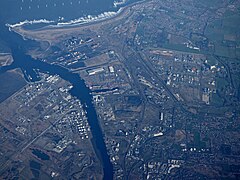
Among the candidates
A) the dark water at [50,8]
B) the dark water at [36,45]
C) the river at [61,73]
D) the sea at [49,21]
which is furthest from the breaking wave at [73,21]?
the river at [61,73]

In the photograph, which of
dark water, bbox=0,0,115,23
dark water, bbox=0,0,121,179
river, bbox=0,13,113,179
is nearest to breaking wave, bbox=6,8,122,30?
dark water, bbox=0,0,115,23

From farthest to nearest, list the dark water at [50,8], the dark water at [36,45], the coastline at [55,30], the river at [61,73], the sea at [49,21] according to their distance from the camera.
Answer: the dark water at [50,8] < the coastline at [55,30] < the sea at [49,21] < the dark water at [36,45] < the river at [61,73]

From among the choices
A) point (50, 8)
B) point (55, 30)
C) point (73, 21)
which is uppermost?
point (50, 8)

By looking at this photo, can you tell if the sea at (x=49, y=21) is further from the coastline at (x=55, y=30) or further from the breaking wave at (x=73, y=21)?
the coastline at (x=55, y=30)

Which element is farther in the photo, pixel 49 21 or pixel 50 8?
pixel 50 8

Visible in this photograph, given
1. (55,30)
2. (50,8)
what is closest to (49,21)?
(55,30)

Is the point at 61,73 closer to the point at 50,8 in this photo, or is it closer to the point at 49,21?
the point at 49,21

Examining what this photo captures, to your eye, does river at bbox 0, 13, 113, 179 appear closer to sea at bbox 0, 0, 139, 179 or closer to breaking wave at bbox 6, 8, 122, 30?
sea at bbox 0, 0, 139, 179

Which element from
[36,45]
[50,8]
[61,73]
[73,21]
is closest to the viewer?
[61,73]
